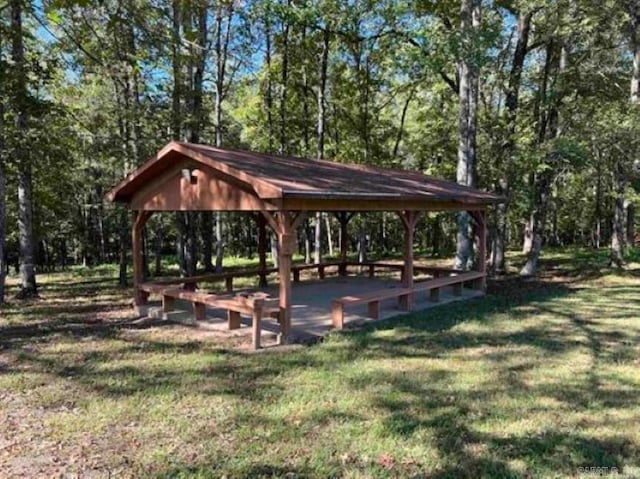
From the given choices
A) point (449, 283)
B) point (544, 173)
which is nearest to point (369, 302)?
point (449, 283)

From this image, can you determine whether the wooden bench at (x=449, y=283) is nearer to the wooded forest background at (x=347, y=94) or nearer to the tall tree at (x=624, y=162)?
the wooded forest background at (x=347, y=94)

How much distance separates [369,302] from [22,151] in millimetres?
7534

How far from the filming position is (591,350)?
6.79 meters

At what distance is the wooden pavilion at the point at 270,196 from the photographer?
23.6ft

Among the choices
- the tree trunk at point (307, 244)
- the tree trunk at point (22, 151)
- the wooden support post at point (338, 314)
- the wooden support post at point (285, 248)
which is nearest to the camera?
the wooden support post at point (285, 248)

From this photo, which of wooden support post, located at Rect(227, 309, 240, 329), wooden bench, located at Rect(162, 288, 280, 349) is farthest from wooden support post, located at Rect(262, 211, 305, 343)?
wooden support post, located at Rect(227, 309, 240, 329)

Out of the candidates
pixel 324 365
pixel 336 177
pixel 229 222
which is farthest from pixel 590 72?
pixel 229 222

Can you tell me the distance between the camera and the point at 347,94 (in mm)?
19984

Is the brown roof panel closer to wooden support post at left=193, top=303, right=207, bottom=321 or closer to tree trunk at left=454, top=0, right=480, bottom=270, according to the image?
tree trunk at left=454, top=0, right=480, bottom=270

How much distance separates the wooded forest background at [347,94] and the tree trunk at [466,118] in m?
0.04

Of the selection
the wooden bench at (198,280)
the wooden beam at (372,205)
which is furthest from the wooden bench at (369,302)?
the wooden bench at (198,280)

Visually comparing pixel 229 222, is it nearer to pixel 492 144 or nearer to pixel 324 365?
pixel 492 144

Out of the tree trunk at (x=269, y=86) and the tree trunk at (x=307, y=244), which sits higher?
the tree trunk at (x=269, y=86)

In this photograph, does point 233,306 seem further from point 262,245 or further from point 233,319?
point 262,245
